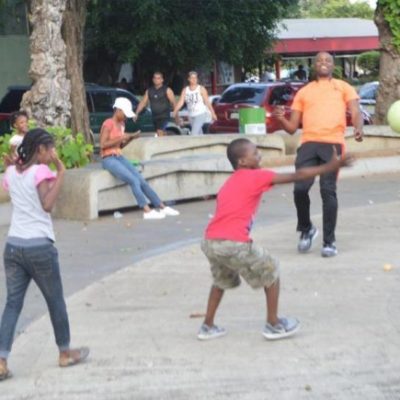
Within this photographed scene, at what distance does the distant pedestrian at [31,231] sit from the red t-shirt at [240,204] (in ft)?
3.64

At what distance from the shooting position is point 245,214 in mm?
7020

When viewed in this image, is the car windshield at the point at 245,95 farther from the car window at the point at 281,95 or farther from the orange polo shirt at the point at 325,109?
the orange polo shirt at the point at 325,109

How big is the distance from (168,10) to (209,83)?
282 inches

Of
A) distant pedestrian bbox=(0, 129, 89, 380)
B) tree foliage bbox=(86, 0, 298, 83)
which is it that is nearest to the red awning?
tree foliage bbox=(86, 0, 298, 83)

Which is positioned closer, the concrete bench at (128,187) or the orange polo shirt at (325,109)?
the orange polo shirt at (325,109)

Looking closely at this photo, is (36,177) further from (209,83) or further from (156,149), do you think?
(209,83)

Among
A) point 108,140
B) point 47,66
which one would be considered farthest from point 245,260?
point 47,66

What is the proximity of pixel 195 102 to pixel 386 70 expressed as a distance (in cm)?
365

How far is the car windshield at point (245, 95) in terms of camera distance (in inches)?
942

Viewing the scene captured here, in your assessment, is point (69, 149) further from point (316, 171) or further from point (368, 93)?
point (368, 93)

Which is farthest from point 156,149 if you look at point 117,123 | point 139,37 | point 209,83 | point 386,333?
point 209,83

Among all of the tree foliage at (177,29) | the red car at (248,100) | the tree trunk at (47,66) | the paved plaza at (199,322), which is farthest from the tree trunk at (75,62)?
the tree foliage at (177,29)

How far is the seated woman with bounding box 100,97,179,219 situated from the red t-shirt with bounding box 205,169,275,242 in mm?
5698

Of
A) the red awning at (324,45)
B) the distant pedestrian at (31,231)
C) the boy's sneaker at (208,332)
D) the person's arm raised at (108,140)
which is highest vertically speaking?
the distant pedestrian at (31,231)
